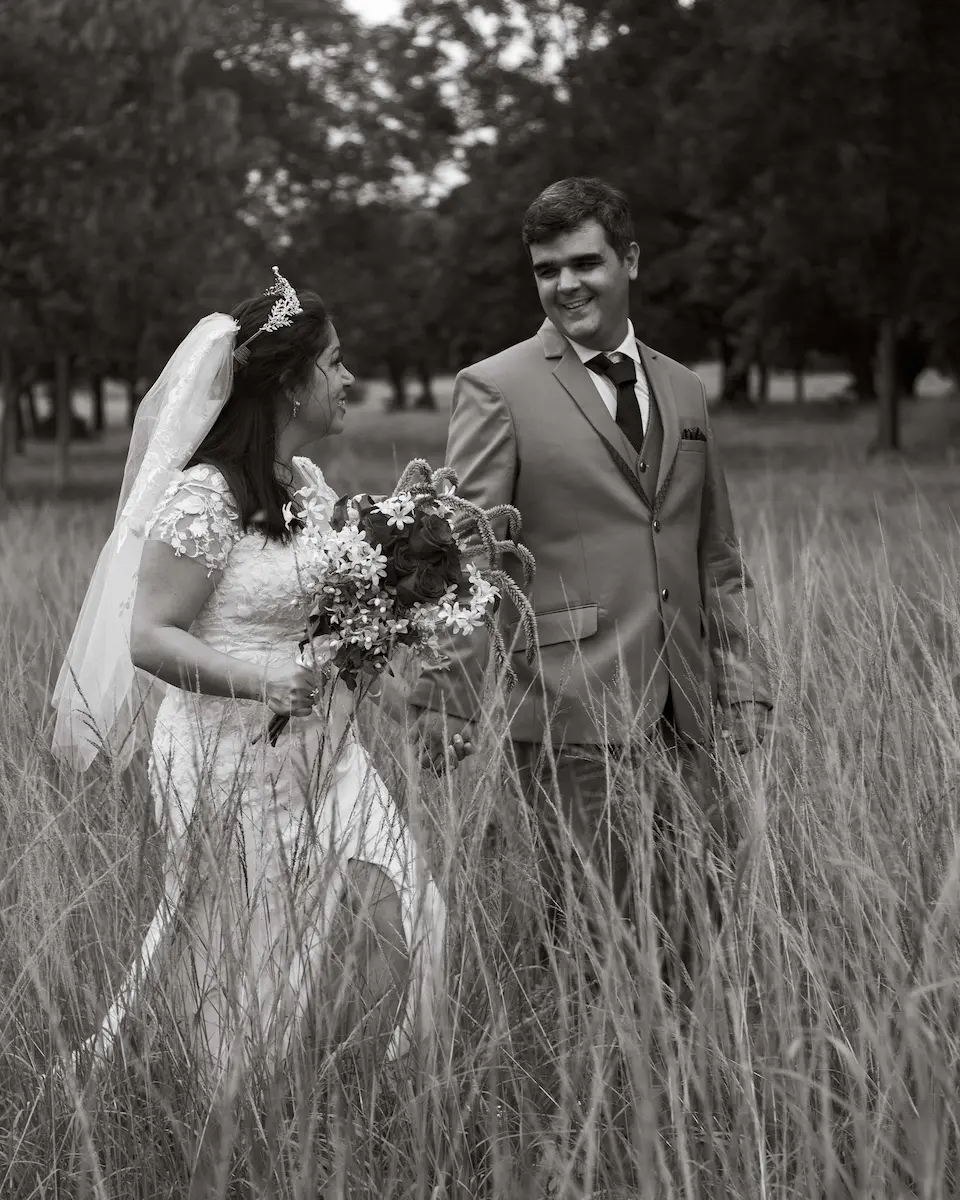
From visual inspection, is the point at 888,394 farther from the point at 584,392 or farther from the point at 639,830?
the point at 639,830

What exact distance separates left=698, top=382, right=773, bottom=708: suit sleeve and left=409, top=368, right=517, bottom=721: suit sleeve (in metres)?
0.52

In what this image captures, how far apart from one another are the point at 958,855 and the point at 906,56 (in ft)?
47.2

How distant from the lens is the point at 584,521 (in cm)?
353

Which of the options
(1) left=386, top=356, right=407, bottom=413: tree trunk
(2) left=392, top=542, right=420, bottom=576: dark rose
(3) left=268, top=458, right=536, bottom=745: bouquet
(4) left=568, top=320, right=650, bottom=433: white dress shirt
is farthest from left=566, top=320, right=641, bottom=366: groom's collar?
(1) left=386, top=356, right=407, bottom=413: tree trunk

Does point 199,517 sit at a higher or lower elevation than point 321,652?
higher

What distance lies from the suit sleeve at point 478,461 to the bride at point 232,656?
0.28m

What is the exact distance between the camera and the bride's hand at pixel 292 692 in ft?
9.34

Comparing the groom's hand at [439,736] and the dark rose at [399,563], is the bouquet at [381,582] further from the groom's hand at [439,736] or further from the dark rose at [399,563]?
the groom's hand at [439,736]

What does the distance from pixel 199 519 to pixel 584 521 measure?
0.92m

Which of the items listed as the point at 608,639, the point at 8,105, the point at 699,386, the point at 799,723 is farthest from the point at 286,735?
the point at 8,105

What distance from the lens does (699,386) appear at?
3740 millimetres

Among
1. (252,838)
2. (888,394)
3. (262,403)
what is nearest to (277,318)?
(262,403)

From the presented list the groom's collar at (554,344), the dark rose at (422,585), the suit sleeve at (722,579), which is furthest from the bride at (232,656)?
the suit sleeve at (722,579)

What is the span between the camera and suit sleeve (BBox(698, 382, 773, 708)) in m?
3.58
